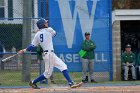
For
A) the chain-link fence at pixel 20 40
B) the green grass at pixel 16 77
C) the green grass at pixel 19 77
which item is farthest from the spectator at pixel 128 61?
the green grass at pixel 16 77

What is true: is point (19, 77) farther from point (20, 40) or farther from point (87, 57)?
point (87, 57)

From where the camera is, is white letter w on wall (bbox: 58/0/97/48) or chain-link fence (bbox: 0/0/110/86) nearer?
chain-link fence (bbox: 0/0/110/86)

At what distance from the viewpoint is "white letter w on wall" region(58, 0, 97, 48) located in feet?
58.0

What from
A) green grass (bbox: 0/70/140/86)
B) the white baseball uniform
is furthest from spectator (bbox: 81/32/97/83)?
the white baseball uniform

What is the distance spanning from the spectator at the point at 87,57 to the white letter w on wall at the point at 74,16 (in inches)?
19.4

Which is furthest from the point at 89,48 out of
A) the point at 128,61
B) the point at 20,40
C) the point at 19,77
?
the point at 19,77

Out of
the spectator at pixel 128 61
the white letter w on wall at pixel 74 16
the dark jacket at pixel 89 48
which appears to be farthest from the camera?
the spectator at pixel 128 61

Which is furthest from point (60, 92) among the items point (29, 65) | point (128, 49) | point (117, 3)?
point (117, 3)

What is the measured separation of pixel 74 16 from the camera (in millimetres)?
17719

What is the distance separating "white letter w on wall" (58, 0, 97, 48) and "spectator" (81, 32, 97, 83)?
49 cm

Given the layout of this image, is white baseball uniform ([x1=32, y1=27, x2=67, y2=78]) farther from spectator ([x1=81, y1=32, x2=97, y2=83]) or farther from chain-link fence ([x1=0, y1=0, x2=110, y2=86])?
spectator ([x1=81, y1=32, x2=97, y2=83])

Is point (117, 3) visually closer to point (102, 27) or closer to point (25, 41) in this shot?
point (102, 27)

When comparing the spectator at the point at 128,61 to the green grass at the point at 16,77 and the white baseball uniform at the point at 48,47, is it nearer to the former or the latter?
the green grass at the point at 16,77

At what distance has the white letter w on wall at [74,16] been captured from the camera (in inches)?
696
